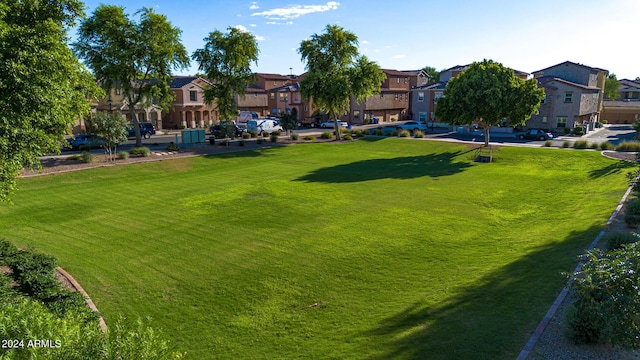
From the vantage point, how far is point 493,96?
1663 inches

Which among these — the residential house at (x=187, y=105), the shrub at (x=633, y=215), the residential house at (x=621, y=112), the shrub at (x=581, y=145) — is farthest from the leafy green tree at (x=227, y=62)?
the residential house at (x=621, y=112)

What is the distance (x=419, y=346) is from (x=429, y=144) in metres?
42.8

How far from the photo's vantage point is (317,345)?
36.5 feet

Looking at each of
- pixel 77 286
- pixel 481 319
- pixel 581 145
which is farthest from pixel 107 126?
pixel 581 145

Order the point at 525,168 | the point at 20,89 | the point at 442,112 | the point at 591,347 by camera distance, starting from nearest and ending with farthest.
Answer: the point at 591,347, the point at 20,89, the point at 525,168, the point at 442,112

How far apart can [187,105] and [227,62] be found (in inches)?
752

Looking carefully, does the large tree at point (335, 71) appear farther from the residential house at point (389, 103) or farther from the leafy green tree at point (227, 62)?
the residential house at point (389, 103)

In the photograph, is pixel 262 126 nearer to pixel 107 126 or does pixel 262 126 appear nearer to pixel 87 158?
pixel 107 126

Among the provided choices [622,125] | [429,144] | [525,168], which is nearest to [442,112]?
[429,144]

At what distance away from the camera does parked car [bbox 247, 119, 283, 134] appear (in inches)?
2435

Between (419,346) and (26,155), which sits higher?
(26,155)

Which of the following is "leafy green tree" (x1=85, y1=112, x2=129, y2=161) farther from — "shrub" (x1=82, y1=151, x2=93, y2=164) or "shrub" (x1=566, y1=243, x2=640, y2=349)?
"shrub" (x1=566, y1=243, x2=640, y2=349)

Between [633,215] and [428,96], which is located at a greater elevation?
[428,96]

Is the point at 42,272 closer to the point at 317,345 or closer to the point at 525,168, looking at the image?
the point at 317,345
